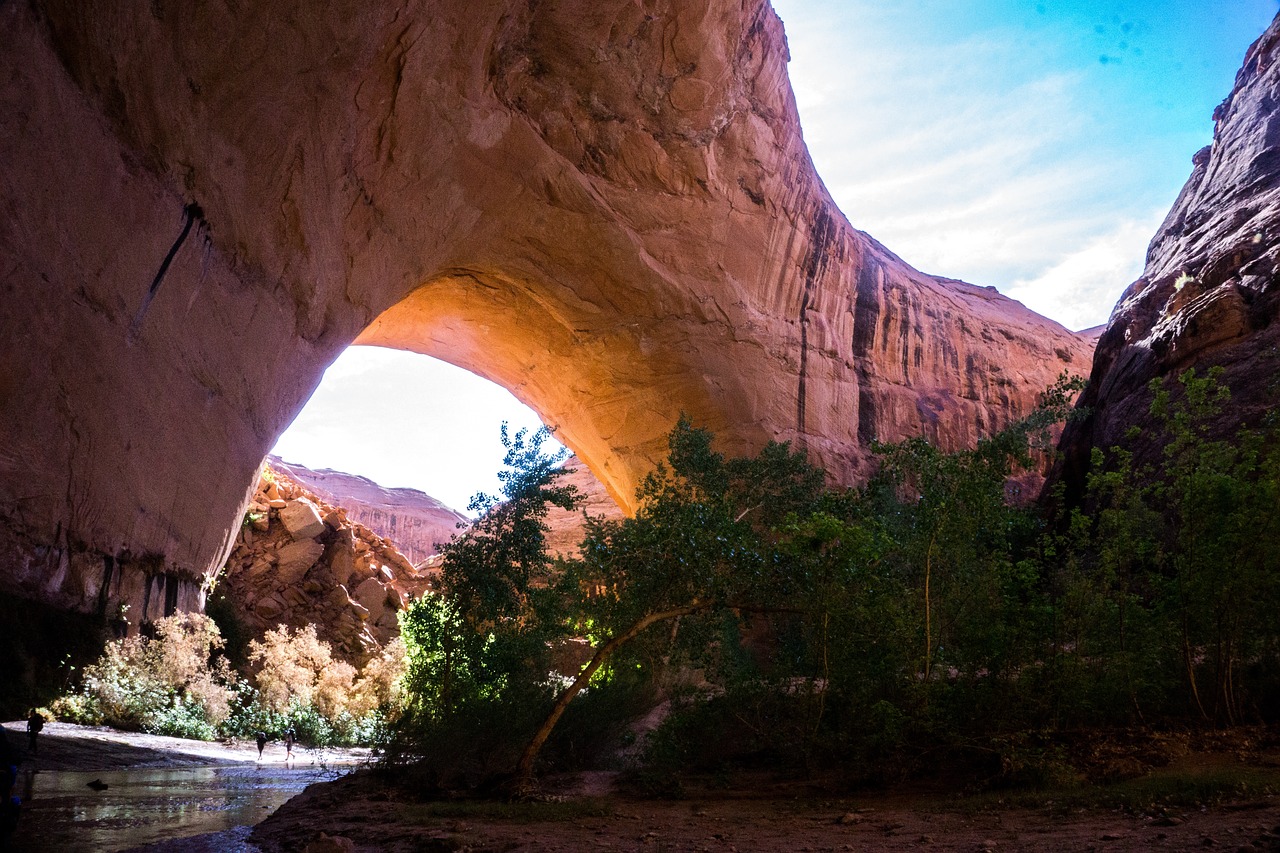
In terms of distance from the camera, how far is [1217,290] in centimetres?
1986

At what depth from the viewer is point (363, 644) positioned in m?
32.4

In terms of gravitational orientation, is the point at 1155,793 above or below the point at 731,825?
above

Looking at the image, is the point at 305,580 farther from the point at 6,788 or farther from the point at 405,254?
the point at 6,788

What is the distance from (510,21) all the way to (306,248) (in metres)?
6.50

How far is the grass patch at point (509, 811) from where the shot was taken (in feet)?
27.2

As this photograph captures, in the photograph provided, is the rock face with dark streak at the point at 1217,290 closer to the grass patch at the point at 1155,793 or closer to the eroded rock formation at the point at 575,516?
the grass patch at the point at 1155,793

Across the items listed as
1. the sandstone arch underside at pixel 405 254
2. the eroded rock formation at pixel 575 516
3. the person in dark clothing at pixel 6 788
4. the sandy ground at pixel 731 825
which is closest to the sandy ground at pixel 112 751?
the sandy ground at pixel 731 825

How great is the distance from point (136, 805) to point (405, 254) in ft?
42.2

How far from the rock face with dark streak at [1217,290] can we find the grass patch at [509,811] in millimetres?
14224

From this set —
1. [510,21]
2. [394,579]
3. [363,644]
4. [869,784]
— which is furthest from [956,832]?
[394,579]

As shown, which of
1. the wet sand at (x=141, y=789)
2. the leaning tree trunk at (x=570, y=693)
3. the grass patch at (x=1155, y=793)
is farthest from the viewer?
the leaning tree trunk at (x=570, y=693)

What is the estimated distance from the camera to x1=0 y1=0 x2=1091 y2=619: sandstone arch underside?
10.5 meters

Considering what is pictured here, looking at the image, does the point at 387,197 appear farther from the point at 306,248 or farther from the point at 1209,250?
the point at 1209,250

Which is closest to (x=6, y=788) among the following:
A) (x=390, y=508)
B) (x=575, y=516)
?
(x=575, y=516)
